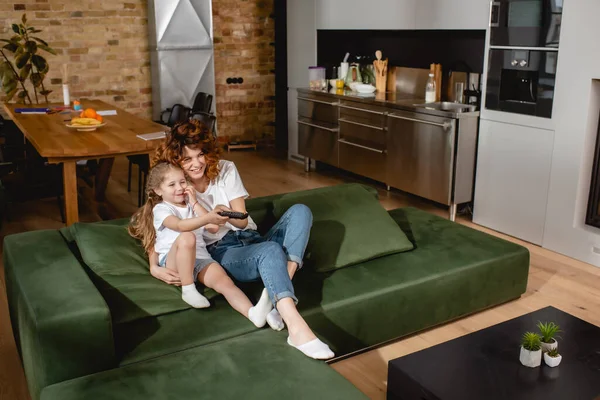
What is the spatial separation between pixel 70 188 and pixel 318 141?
305 cm

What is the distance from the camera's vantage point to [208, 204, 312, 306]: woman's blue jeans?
259 cm

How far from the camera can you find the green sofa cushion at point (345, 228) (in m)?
3.13

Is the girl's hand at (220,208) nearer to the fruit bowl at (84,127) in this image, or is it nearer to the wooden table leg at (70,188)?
the wooden table leg at (70,188)

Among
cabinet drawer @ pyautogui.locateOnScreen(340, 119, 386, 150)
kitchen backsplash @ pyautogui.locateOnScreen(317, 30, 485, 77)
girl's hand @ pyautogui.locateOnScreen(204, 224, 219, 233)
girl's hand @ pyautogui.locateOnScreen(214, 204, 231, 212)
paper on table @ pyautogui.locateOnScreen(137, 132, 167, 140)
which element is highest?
kitchen backsplash @ pyautogui.locateOnScreen(317, 30, 485, 77)

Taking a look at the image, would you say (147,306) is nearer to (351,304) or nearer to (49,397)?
(49,397)

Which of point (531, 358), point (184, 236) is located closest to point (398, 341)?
point (531, 358)

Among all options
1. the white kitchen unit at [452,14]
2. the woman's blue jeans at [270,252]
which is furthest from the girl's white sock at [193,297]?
the white kitchen unit at [452,14]

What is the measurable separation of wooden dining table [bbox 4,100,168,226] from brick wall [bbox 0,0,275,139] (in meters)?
1.90

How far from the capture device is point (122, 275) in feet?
9.02

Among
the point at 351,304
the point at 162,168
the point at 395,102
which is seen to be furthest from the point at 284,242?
the point at 395,102

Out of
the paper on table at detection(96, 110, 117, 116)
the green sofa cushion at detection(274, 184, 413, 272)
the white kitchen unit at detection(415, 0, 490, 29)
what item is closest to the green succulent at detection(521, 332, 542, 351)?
the green sofa cushion at detection(274, 184, 413, 272)

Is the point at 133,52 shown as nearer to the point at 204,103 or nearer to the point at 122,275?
the point at 204,103

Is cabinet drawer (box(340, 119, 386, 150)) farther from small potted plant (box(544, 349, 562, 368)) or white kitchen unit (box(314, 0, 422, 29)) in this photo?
small potted plant (box(544, 349, 562, 368))

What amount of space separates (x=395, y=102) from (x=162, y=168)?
3048mm
